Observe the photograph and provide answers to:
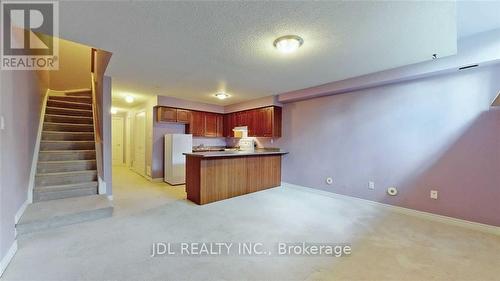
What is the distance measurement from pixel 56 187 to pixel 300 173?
182 inches

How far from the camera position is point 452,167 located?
2980mm

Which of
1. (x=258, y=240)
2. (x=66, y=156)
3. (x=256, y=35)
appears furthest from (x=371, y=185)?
(x=66, y=156)

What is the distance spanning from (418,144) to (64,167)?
6.01m

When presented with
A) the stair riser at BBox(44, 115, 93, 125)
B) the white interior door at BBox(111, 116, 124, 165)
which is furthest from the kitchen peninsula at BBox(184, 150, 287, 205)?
the white interior door at BBox(111, 116, 124, 165)

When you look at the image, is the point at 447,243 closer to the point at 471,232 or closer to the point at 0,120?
the point at 471,232

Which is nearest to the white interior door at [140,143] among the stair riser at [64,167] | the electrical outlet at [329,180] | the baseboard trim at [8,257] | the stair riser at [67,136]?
the stair riser at [67,136]

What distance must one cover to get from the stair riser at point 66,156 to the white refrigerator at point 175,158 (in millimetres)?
1638

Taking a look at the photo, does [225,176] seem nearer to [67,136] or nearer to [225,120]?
[225,120]

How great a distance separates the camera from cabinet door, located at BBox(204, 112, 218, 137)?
6.34 meters

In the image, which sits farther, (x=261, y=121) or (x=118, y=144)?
(x=118, y=144)

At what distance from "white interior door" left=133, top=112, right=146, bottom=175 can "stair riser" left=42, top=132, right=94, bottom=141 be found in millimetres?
1760

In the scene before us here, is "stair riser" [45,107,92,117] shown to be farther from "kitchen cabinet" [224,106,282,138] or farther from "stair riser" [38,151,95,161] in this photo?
"kitchen cabinet" [224,106,282,138]

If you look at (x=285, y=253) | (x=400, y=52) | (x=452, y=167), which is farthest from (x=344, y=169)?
(x=285, y=253)

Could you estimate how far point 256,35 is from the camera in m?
2.29
